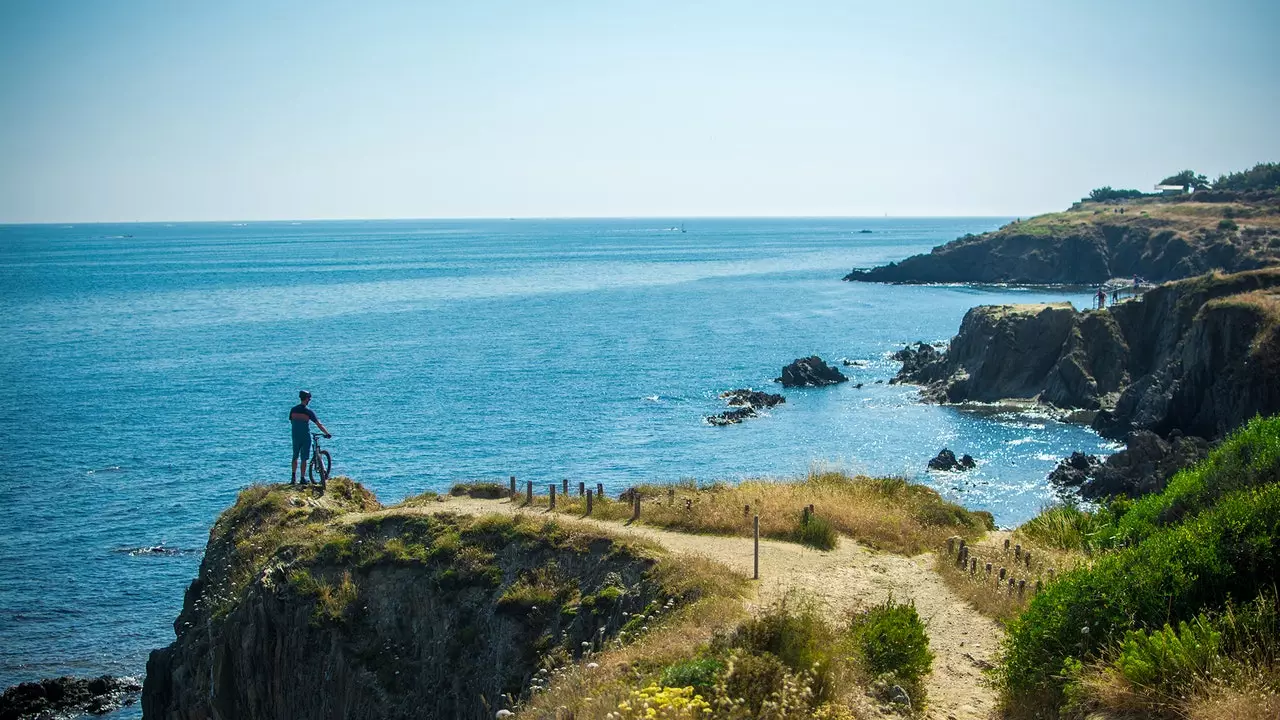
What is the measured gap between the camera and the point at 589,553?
2102 centimetres

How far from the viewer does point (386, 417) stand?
63562mm

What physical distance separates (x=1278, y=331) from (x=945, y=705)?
41449mm

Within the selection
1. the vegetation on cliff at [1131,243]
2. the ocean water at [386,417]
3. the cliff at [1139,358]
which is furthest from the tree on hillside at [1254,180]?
the cliff at [1139,358]

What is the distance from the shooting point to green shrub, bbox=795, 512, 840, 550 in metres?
21.6

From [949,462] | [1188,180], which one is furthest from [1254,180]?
[949,462]

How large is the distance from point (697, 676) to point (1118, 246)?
469 feet

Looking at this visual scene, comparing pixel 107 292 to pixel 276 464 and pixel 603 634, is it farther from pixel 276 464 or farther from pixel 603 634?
pixel 603 634

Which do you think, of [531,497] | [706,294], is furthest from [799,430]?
[706,294]

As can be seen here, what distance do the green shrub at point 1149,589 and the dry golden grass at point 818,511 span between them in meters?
8.85

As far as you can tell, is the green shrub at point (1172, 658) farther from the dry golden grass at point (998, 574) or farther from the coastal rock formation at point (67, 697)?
the coastal rock formation at point (67, 697)

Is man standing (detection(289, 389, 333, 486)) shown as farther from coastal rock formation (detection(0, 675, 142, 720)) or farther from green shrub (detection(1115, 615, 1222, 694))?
green shrub (detection(1115, 615, 1222, 694))

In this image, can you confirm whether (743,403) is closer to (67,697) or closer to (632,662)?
(67,697)

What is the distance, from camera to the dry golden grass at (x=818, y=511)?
73.8ft

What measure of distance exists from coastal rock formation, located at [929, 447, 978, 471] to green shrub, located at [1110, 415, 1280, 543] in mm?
35233
